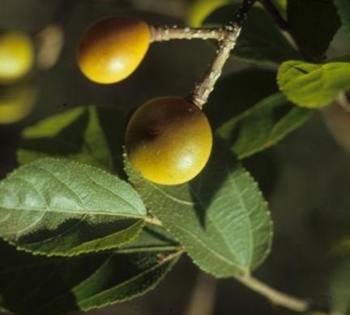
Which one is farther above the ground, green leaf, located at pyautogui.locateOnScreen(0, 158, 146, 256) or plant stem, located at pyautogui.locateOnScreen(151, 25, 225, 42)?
plant stem, located at pyautogui.locateOnScreen(151, 25, 225, 42)

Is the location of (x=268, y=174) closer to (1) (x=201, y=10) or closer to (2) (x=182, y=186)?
Answer: (2) (x=182, y=186)

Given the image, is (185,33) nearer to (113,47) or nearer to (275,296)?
(113,47)

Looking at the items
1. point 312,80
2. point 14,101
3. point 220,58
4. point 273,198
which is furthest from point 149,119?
point 273,198

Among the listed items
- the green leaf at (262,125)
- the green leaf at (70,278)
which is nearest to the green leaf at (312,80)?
Answer: the green leaf at (262,125)

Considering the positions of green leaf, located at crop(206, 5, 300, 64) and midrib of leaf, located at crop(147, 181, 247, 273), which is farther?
green leaf, located at crop(206, 5, 300, 64)

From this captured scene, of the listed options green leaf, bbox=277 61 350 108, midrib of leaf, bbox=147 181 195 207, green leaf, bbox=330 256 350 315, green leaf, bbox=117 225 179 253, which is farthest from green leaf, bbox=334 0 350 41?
green leaf, bbox=330 256 350 315

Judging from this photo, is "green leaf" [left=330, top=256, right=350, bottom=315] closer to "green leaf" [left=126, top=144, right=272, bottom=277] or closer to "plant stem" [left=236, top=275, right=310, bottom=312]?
"plant stem" [left=236, top=275, right=310, bottom=312]

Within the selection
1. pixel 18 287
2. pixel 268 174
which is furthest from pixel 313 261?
pixel 18 287

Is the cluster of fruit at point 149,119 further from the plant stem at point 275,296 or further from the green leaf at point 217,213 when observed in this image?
the plant stem at point 275,296
